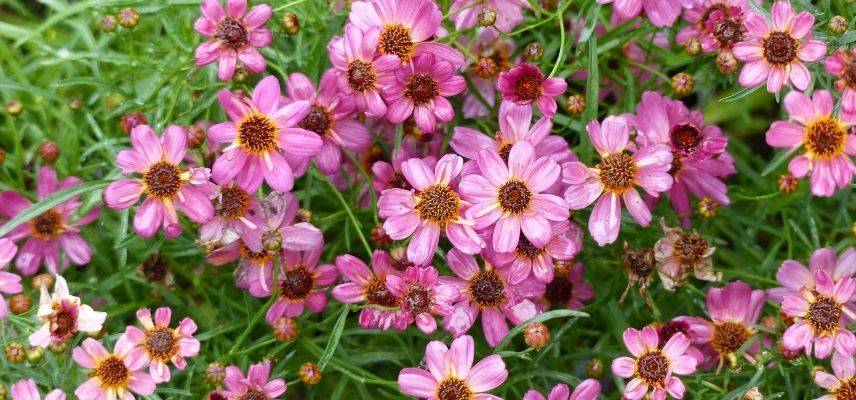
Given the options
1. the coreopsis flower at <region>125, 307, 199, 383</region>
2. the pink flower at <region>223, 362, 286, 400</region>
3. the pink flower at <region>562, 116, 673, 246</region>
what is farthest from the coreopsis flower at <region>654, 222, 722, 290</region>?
the coreopsis flower at <region>125, 307, 199, 383</region>

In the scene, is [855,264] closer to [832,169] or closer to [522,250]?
Result: [832,169]

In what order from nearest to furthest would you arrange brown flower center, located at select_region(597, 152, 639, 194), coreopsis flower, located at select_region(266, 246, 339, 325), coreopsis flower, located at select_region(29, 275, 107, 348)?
coreopsis flower, located at select_region(29, 275, 107, 348)
brown flower center, located at select_region(597, 152, 639, 194)
coreopsis flower, located at select_region(266, 246, 339, 325)

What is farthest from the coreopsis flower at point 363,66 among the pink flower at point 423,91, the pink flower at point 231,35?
the pink flower at point 231,35

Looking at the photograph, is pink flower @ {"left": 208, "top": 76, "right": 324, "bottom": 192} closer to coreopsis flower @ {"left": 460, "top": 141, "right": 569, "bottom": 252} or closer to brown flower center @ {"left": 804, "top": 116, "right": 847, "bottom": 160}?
coreopsis flower @ {"left": 460, "top": 141, "right": 569, "bottom": 252}

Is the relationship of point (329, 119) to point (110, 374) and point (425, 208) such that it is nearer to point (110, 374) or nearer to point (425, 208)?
point (425, 208)

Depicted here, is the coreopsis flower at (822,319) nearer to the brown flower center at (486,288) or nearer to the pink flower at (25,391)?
the brown flower center at (486,288)

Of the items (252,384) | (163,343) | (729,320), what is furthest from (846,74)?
(163,343)
